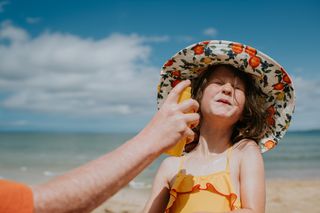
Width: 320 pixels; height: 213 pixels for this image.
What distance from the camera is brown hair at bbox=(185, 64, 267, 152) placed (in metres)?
2.88

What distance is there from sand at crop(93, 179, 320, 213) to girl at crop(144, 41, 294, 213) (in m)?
4.08

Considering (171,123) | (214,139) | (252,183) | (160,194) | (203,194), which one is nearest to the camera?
(171,123)

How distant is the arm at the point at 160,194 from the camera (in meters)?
2.80

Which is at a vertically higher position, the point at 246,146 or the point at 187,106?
the point at 187,106

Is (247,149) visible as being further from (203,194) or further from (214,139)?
(203,194)

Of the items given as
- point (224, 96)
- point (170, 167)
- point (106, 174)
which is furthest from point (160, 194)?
point (106, 174)

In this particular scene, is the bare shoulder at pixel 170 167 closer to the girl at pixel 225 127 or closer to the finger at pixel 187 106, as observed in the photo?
the girl at pixel 225 127

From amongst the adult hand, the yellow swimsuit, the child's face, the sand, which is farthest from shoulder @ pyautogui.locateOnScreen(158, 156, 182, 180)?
the sand

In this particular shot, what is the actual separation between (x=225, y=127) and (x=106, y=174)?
6.01 ft

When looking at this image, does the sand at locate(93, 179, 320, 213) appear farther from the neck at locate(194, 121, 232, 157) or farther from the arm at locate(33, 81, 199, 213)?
the arm at locate(33, 81, 199, 213)

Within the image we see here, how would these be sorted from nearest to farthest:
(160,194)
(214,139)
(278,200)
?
1. (160,194)
2. (214,139)
3. (278,200)

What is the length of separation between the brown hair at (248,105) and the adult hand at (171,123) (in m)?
1.38

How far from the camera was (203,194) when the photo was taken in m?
2.57

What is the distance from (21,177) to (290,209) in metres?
9.29
